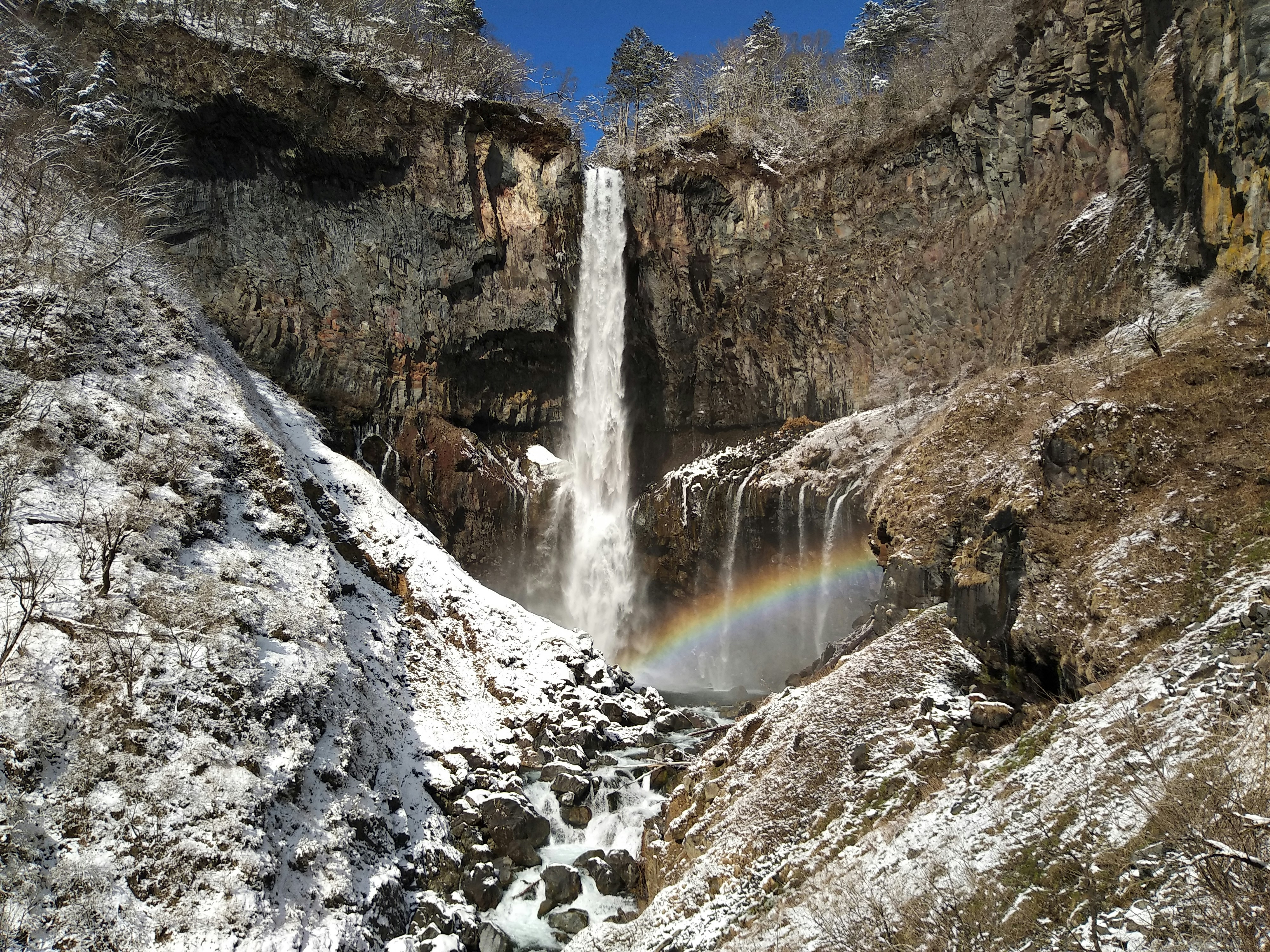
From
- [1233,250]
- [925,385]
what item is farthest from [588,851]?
[925,385]

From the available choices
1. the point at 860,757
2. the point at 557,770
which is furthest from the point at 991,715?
the point at 557,770

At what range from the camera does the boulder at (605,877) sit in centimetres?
1479

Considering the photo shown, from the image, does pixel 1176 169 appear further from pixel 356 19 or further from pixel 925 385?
pixel 356 19

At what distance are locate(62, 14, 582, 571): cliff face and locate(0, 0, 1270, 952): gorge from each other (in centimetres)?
19

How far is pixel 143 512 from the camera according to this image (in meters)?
15.6

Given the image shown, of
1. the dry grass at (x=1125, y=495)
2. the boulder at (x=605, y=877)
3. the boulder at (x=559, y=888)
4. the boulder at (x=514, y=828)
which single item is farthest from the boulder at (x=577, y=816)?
the dry grass at (x=1125, y=495)

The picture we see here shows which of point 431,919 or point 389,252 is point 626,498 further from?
point 431,919

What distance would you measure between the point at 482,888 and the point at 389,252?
28.8m

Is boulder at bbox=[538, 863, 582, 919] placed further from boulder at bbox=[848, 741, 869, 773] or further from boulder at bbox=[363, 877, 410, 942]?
boulder at bbox=[848, 741, 869, 773]

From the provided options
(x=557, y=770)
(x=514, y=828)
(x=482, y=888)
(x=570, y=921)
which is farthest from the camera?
(x=557, y=770)

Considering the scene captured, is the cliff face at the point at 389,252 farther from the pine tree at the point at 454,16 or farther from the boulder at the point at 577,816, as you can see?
the boulder at the point at 577,816

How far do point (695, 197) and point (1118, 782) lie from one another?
36.0m

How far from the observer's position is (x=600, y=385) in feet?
126

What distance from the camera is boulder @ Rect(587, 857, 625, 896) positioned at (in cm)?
1479
